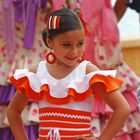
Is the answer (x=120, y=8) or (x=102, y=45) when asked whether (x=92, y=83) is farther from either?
Result: (x=120, y=8)

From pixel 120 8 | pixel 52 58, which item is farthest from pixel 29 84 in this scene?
pixel 120 8

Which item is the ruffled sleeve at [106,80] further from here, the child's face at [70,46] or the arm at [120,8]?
the arm at [120,8]

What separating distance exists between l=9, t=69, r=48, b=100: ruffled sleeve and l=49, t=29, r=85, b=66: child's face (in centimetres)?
13

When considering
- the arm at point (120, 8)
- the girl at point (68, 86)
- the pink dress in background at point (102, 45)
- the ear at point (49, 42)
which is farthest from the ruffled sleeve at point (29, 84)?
the arm at point (120, 8)

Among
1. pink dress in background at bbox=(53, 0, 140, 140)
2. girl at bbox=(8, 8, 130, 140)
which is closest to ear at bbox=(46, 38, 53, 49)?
girl at bbox=(8, 8, 130, 140)

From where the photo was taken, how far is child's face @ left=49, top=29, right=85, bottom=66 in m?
1.67

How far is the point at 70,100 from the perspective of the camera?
68.2 inches

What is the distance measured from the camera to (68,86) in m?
1.73

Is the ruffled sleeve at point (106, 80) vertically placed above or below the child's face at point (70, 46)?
below

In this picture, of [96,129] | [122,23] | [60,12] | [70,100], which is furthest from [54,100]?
[122,23]

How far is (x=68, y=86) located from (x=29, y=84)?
0.14 meters

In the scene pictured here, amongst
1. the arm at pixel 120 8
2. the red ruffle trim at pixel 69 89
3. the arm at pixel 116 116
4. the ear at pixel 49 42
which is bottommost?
the arm at pixel 116 116

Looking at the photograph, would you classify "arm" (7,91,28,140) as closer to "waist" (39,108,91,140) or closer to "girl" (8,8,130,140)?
"girl" (8,8,130,140)

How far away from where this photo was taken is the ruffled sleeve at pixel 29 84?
5.84ft
